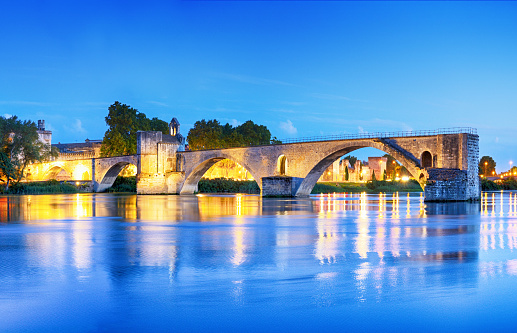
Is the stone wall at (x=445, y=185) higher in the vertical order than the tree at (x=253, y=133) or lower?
lower

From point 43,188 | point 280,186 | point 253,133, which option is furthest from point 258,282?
point 253,133

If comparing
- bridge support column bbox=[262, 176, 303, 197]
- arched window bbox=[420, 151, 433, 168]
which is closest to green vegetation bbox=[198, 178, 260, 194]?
bridge support column bbox=[262, 176, 303, 197]

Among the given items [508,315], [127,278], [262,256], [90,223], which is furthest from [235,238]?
[508,315]

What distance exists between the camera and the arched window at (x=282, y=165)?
50344 millimetres

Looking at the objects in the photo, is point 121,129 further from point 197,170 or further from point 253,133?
point 197,170

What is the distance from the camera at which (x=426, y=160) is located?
39094 millimetres

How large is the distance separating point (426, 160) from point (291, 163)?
13481 millimetres

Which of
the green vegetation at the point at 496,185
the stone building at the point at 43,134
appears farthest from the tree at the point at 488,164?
the stone building at the point at 43,134

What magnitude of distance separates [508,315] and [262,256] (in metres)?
5.31

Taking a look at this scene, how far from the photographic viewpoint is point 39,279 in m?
8.39

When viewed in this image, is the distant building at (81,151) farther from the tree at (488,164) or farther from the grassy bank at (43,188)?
the tree at (488,164)

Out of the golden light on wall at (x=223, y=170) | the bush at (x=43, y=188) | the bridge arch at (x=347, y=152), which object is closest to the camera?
the bridge arch at (x=347, y=152)

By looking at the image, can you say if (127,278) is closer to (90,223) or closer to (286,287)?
(286,287)

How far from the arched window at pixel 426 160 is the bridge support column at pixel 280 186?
1200 cm
